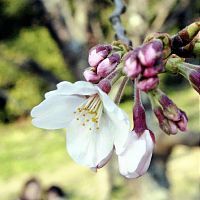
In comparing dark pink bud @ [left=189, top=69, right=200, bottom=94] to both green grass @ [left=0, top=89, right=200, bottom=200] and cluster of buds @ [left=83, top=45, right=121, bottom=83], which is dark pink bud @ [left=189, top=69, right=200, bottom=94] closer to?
cluster of buds @ [left=83, top=45, right=121, bottom=83]

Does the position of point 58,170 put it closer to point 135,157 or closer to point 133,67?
point 135,157

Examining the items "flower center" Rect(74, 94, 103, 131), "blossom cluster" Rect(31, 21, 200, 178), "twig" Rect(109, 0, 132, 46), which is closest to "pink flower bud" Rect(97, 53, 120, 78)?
"blossom cluster" Rect(31, 21, 200, 178)

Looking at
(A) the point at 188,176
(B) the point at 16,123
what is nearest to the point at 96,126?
(A) the point at 188,176

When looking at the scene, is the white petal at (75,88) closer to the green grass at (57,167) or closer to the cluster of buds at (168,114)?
the cluster of buds at (168,114)

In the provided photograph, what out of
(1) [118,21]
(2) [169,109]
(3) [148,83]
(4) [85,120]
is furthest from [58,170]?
(3) [148,83]

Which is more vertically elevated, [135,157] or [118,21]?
[135,157]

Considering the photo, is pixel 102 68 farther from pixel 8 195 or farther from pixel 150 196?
pixel 8 195
